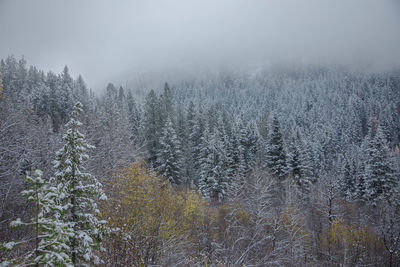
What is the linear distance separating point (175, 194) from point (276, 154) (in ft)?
57.6

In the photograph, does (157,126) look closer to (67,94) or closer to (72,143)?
(67,94)

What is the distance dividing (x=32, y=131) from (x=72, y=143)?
907 inches

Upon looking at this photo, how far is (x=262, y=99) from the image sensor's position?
655 feet

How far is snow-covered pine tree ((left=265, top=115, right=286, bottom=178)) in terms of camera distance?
32.4 m

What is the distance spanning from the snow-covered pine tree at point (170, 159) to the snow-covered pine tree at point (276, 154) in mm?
13237

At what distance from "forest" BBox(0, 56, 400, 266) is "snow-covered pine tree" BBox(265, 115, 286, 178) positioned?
0.16m

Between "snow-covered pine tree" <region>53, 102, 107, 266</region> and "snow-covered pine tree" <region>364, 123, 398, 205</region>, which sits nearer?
"snow-covered pine tree" <region>53, 102, 107, 266</region>

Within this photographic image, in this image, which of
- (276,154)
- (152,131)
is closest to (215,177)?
(276,154)

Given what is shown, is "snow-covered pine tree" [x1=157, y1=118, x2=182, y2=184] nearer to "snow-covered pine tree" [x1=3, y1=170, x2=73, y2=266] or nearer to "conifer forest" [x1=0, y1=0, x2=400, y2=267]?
"conifer forest" [x1=0, y1=0, x2=400, y2=267]

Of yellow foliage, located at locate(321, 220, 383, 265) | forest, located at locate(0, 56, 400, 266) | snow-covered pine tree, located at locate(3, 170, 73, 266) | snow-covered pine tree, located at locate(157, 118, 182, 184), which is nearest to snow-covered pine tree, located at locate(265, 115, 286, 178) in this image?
forest, located at locate(0, 56, 400, 266)

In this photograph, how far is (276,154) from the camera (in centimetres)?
3341

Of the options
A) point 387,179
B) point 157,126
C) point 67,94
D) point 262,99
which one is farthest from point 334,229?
point 262,99

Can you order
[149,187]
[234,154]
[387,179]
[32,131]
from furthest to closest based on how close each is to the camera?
1. [234,154]
2. [387,179]
3. [32,131]
4. [149,187]

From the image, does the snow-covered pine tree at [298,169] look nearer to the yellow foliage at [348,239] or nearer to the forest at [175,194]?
the forest at [175,194]
